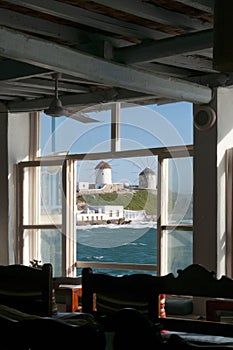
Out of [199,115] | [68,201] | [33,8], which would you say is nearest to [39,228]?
[68,201]

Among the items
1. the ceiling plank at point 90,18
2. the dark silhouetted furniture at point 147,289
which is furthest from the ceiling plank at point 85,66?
the dark silhouetted furniture at point 147,289

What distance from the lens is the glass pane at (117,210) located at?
8672mm

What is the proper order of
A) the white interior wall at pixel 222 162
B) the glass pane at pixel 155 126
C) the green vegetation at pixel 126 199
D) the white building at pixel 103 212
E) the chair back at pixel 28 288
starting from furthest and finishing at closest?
the white building at pixel 103 212, the green vegetation at pixel 126 199, the glass pane at pixel 155 126, the white interior wall at pixel 222 162, the chair back at pixel 28 288

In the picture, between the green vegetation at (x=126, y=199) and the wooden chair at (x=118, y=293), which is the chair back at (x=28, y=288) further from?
the green vegetation at (x=126, y=199)

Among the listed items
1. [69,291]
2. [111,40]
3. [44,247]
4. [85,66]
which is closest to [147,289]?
[85,66]

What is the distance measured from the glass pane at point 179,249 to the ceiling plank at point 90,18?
3.27 metres

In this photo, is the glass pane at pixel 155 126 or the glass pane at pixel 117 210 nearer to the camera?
the glass pane at pixel 155 126

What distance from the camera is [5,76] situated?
18.9 ft

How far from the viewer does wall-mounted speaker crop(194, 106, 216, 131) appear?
684 cm

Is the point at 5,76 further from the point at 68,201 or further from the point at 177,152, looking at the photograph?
the point at 68,201

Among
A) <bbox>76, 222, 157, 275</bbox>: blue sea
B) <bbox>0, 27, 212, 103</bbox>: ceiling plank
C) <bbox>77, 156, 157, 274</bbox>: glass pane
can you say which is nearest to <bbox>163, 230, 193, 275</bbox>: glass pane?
<bbox>76, 222, 157, 275</bbox>: blue sea

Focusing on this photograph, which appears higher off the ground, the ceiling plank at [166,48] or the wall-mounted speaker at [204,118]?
the ceiling plank at [166,48]

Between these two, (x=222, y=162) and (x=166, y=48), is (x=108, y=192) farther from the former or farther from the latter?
(x=166, y=48)

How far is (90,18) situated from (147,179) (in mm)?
4507
